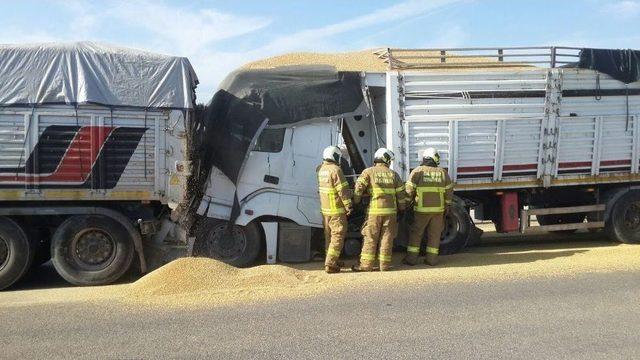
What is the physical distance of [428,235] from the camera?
895 centimetres

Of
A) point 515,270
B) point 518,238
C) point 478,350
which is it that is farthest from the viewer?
point 518,238

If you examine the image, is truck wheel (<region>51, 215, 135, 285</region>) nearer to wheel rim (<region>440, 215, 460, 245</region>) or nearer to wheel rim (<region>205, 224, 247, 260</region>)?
wheel rim (<region>205, 224, 247, 260</region>)

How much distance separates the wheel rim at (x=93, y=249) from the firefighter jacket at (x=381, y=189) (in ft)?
10.9

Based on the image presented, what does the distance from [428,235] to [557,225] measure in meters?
2.79

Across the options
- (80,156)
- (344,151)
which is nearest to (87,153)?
(80,156)

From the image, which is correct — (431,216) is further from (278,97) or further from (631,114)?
(631,114)

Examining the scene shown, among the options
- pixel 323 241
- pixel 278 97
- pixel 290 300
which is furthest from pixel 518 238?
pixel 290 300

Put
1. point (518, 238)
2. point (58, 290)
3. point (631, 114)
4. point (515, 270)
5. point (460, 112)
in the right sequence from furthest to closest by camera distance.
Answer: point (518, 238), point (631, 114), point (460, 112), point (515, 270), point (58, 290)

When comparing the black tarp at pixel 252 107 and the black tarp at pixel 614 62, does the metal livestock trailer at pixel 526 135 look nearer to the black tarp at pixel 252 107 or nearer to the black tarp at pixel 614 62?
the black tarp at pixel 614 62

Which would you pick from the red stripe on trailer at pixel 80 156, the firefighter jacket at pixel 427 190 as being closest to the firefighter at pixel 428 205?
the firefighter jacket at pixel 427 190

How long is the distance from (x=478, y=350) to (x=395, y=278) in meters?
2.80

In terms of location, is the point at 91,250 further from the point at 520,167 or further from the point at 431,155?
the point at 520,167

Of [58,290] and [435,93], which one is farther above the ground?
[435,93]

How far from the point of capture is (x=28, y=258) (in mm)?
7688
